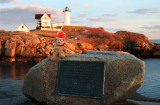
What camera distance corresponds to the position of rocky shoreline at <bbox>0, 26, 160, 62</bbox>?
95.3 ft

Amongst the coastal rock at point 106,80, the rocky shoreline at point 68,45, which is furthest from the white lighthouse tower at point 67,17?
the coastal rock at point 106,80

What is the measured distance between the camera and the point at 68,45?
3434 centimetres

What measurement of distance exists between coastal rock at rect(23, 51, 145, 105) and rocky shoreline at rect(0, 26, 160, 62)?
11.7 ft

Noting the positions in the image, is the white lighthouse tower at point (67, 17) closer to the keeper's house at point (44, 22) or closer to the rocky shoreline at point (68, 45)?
the rocky shoreline at point (68, 45)

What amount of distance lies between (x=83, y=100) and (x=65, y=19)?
2497 inches

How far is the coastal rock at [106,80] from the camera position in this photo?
682cm

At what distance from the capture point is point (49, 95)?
717 centimetres

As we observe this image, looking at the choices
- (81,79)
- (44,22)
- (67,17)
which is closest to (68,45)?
(81,79)

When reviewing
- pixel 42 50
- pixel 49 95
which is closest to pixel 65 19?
pixel 42 50

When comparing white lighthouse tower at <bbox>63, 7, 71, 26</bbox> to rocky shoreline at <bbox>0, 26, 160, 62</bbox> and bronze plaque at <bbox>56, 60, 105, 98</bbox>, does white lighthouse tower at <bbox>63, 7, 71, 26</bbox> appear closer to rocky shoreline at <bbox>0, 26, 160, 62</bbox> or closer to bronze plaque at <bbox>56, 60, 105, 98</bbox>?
rocky shoreline at <bbox>0, 26, 160, 62</bbox>

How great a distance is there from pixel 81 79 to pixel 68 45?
27614mm

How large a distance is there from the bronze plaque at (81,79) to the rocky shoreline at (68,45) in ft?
12.0

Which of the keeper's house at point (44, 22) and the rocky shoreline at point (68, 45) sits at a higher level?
the keeper's house at point (44, 22)

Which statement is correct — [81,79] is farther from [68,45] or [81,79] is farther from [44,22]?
[44,22]
